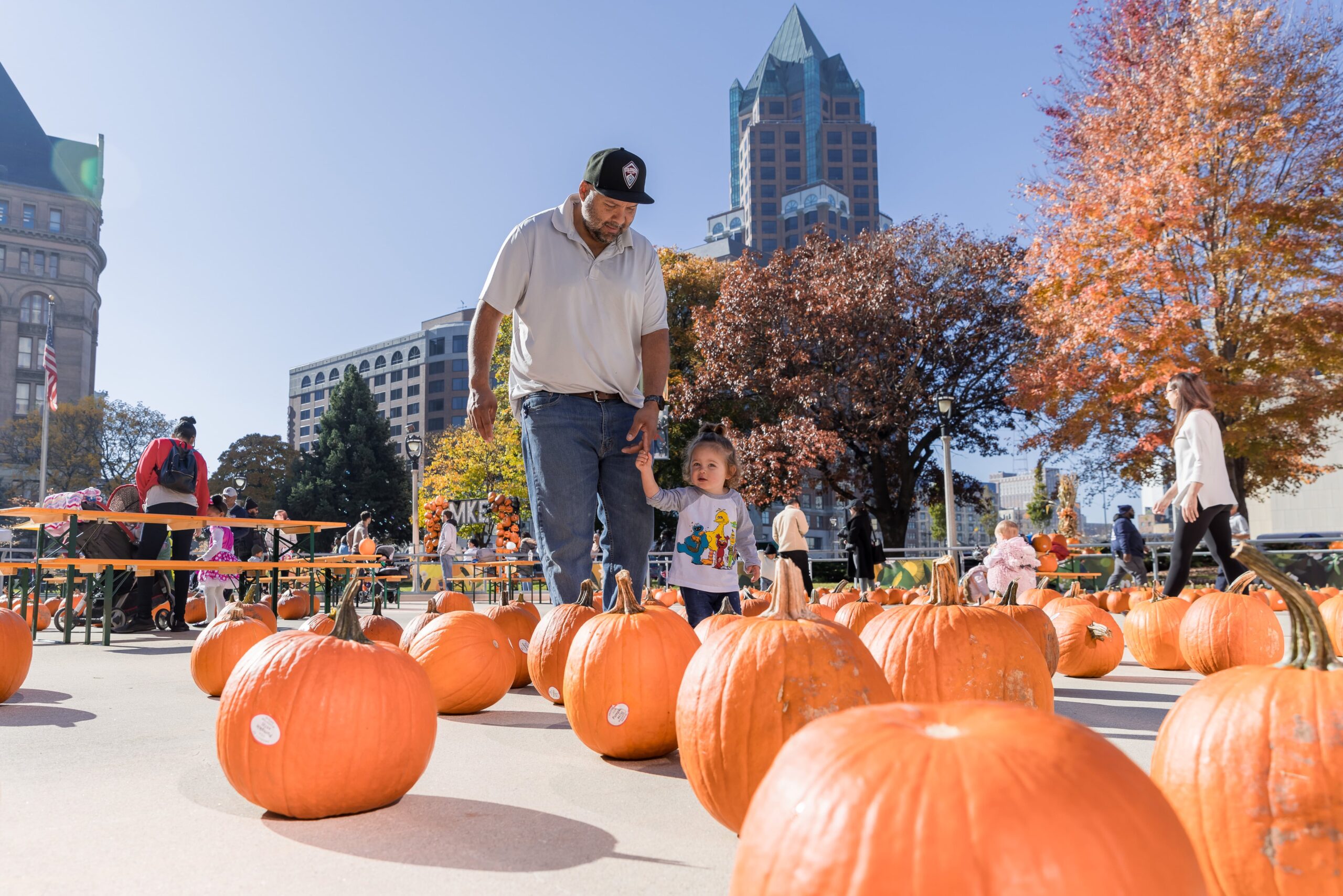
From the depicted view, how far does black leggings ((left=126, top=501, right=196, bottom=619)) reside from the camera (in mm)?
7465

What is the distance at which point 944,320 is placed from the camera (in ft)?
73.8

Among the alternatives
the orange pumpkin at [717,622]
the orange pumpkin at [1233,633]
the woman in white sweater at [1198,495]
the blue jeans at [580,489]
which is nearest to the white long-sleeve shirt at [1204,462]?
the woman in white sweater at [1198,495]

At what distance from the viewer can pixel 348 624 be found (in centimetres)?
230

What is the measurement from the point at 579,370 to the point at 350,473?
5076 centimetres

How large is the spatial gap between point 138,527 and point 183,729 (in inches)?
297

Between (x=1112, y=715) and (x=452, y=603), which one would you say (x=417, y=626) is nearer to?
(x=452, y=603)

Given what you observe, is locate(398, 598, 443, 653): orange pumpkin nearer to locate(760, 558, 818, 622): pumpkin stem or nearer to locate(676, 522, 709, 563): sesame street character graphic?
locate(676, 522, 709, 563): sesame street character graphic

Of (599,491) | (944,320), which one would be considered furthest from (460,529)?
(599,491)

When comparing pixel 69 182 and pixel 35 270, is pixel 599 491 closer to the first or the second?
pixel 35 270

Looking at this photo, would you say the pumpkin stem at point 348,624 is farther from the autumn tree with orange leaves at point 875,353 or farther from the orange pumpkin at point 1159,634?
the autumn tree with orange leaves at point 875,353

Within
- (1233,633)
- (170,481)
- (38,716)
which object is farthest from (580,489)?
(170,481)

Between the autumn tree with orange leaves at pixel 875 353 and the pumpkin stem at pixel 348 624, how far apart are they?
1890cm

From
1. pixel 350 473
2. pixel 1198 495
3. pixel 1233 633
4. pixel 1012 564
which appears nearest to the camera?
pixel 1233 633

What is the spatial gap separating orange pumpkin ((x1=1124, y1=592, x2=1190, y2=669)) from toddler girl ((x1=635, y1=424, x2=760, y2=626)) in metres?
2.44
